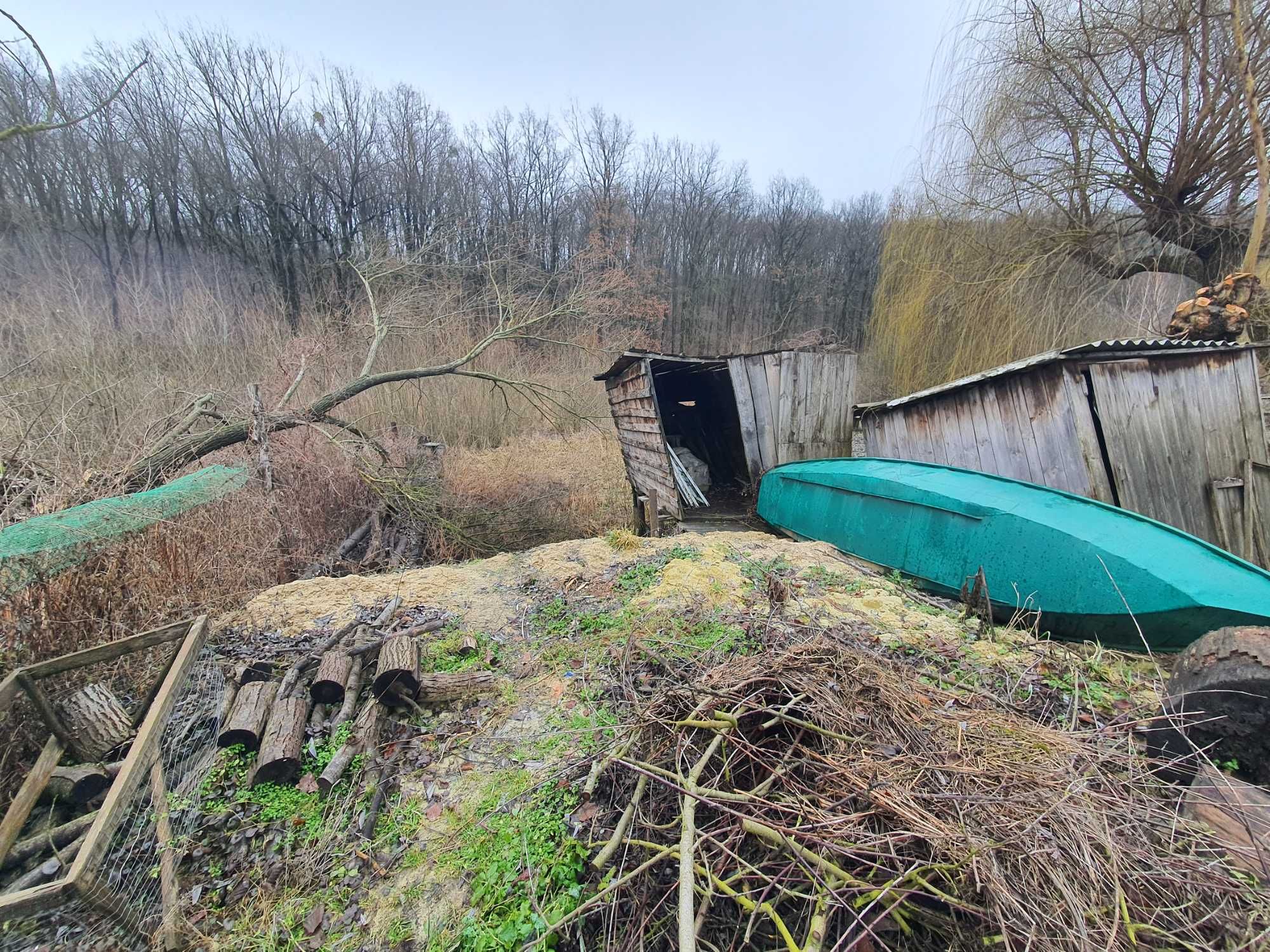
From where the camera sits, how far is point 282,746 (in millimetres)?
2658

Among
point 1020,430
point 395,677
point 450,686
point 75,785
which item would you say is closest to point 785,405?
point 1020,430

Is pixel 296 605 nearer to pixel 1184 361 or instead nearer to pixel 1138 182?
pixel 1184 361

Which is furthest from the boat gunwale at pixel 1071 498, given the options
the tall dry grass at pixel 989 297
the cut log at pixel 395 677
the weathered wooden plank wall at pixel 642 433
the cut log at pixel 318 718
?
the cut log at pixel 318 718

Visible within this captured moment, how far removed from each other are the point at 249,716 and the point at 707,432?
841 centimetres

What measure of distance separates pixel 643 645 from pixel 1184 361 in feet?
18.7

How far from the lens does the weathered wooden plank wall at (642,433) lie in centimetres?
682

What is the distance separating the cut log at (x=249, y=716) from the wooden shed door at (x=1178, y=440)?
6548mm

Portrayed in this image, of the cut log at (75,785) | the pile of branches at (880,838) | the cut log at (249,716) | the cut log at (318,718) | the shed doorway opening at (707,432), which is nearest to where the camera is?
the pile of branches at (880,838)

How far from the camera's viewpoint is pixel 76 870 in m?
1.60

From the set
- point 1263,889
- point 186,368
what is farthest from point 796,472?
point 186,368

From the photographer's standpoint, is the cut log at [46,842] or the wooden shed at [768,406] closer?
the cut log at [46,842]

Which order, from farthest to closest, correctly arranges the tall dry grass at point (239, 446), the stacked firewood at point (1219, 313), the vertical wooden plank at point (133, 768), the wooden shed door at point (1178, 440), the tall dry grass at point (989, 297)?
1. the tall dry grass at point (989, 297)
2. the stacked firewood at point (1219, 313)
3. the wooden shed door at point (1178, 440)
4. the tall dry grass at point (239, 446)
5. the vertical wooden plank at point (133, 768)

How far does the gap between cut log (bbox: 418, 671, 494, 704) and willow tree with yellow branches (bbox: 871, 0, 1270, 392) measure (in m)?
8.73

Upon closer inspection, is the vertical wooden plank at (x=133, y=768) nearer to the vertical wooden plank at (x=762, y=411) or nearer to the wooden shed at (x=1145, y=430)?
the vertical wooden plank at (x=762, y=411)
